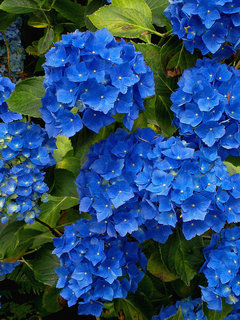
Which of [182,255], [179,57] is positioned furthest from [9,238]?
[179,57]

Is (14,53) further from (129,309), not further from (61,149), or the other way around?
(129,309)

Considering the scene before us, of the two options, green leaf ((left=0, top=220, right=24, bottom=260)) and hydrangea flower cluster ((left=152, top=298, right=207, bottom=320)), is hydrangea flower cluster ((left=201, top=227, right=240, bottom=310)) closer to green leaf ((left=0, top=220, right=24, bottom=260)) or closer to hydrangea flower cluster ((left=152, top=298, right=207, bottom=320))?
hydrangea flower cluster ((left=152, top=298, right=207, bottom=320))

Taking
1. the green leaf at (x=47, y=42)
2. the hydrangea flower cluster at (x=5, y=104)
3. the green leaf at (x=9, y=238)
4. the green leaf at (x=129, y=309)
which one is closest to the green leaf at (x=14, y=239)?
the green leaf at (x=9, y=238)

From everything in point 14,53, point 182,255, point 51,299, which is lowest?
point 51,299

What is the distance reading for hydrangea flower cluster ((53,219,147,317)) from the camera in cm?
132

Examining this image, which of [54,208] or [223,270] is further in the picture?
[54,208]

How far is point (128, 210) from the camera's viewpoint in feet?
4.02

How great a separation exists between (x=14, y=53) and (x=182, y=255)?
119 cm

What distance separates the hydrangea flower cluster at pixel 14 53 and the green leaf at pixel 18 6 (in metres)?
0.39

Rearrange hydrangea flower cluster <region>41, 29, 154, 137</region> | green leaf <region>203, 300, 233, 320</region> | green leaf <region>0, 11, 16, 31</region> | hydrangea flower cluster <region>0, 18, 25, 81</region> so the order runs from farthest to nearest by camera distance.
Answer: hydrangea flower cluster <region>0, 18, 25, 81</region>, green leaf <region>0, 11, 16, 31</region>, green leaf <region>203, 300, 233, 320</region>, hydrangea flower cluster <region>41, 29, 154, 137</region>

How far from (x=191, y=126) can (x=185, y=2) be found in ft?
0.97

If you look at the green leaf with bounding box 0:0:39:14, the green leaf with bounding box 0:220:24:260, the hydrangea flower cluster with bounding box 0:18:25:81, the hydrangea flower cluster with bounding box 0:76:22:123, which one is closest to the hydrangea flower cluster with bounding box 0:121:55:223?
the hydrangea flower cluster with bounding box 0:76:22:123

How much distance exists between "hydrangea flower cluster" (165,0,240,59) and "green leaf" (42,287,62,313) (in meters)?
1.11

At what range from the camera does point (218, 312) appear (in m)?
1.38
